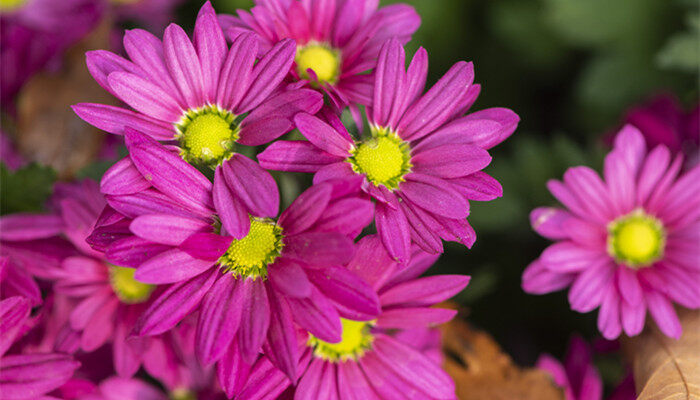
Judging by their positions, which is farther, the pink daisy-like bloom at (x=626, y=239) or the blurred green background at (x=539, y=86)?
the blurred green background at (x=539, y=86)

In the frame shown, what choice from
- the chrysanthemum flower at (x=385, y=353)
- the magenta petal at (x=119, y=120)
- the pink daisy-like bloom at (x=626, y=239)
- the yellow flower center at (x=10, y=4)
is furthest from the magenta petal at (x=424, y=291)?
the yellow flower center at (x=10, y=4)

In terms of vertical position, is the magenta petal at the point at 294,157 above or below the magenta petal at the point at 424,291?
above

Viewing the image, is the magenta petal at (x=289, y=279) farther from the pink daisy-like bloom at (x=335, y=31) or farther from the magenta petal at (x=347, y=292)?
the pink daisy-like bloom at (x=335, y=31)

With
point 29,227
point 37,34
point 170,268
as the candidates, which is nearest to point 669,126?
point 170,268

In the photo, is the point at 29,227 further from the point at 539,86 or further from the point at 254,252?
the point at 539,86

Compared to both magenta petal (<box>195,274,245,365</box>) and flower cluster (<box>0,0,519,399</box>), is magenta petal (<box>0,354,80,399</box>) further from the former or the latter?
magenta petal (<box>195,274,245,365</box>)
